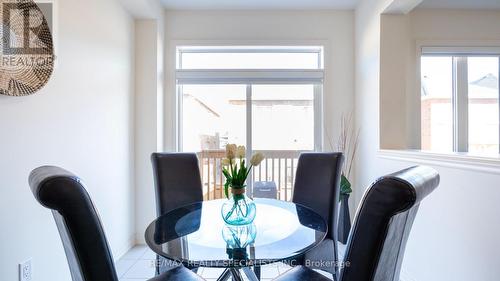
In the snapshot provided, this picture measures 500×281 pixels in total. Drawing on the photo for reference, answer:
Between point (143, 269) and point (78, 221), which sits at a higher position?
point (78, 221)

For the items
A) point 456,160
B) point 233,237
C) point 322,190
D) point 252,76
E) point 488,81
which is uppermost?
point 252,76

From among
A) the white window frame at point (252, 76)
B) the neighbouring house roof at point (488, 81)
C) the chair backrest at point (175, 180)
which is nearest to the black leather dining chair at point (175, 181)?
the chair backrest at point (175, 180)

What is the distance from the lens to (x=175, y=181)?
1921 mm

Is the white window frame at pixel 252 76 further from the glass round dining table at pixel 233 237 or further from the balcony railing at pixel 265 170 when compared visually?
the glass round dining table at pixel 233 237

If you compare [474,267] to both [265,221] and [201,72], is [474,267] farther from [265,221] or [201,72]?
[201,72]

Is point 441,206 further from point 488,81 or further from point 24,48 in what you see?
point 24,48

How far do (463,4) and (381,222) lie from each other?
320cm

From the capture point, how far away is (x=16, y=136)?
1.39 metres

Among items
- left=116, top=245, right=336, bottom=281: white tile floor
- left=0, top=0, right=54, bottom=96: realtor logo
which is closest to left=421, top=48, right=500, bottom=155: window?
left=116, top=245, right=336, bottom=281: white tile floor

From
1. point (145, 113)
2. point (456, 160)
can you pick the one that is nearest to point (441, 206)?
point (456, 160)

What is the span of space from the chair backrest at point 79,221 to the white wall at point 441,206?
1698 millimetres

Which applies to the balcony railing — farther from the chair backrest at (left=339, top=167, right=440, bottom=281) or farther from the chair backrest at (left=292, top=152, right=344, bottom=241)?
the chair backrest at (left=339, top=167, right=440, bottom=281)

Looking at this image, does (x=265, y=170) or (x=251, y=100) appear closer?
(x=251, y=100)

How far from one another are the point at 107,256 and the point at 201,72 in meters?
2.49
